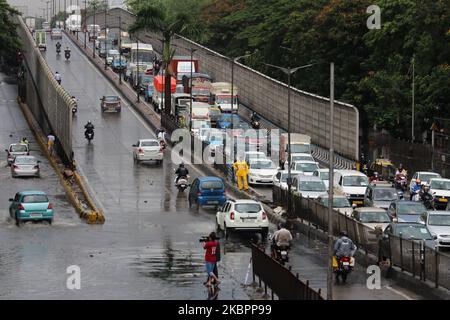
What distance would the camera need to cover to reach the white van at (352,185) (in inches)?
2277

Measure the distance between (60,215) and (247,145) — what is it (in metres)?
24.0

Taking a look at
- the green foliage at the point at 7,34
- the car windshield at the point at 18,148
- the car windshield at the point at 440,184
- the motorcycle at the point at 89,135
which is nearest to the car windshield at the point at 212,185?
the car windshield at the point at 440,184

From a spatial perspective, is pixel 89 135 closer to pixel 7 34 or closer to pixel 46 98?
pixel 46 98

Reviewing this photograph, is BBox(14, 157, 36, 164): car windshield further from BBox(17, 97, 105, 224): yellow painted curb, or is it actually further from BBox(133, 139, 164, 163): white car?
BBox(133, 139, 164, 163): white car

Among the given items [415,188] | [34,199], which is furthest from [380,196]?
[34,199]

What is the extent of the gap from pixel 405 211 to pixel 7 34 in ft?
262

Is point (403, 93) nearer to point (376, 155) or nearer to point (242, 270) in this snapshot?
point (376, 155)

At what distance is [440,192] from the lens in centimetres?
5844

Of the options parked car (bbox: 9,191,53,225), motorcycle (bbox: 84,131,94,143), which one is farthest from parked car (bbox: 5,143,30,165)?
parked car (bbox: 9,191,53,225)

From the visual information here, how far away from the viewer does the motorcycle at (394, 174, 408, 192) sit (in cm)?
6556

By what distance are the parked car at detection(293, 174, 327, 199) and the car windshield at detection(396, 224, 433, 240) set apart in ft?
46.9

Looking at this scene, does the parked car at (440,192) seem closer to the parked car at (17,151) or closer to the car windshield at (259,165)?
the car windshield at (259,165)

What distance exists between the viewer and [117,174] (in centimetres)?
6762

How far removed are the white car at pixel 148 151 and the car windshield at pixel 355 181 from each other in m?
15.6
